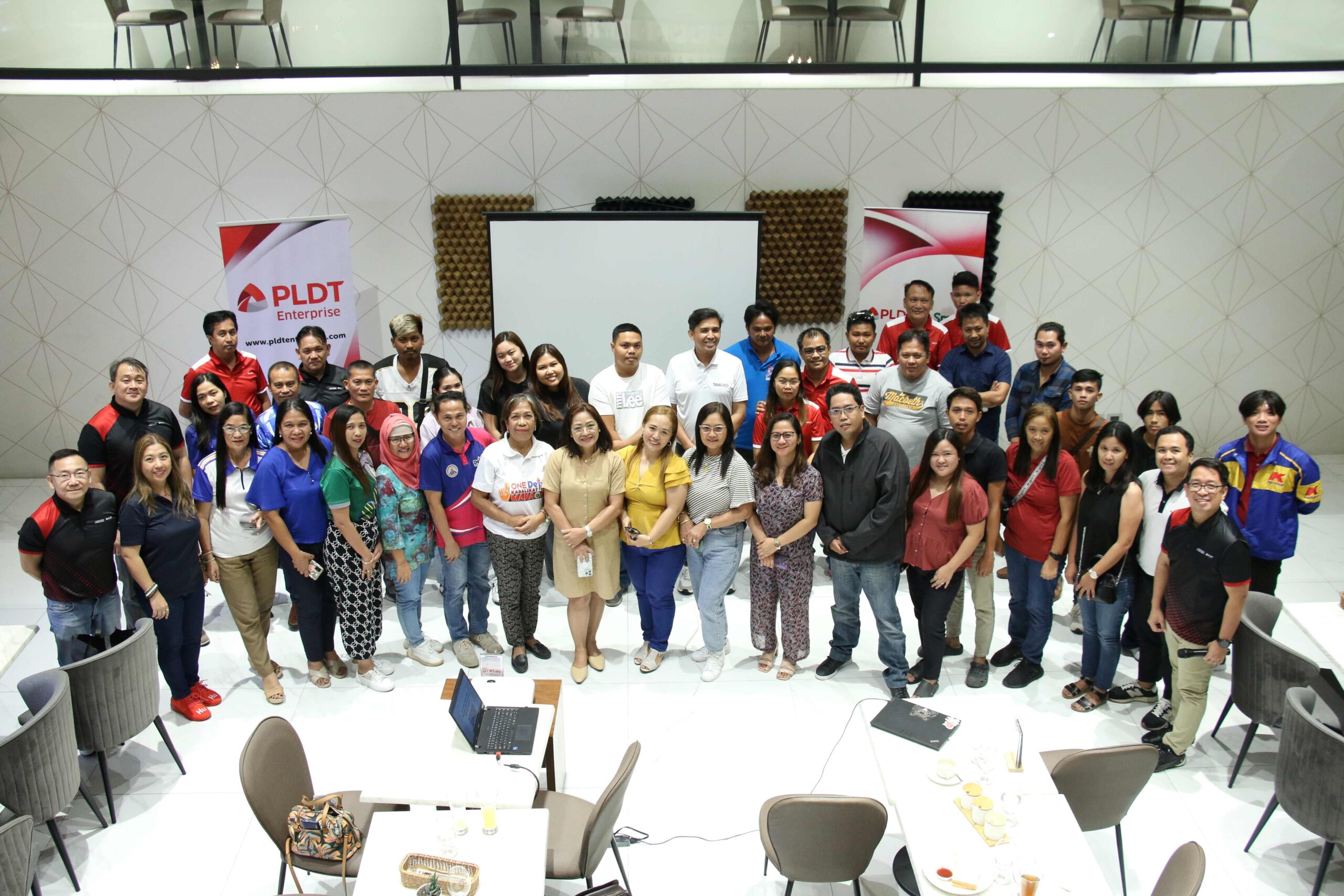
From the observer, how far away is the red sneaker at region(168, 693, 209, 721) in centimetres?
472

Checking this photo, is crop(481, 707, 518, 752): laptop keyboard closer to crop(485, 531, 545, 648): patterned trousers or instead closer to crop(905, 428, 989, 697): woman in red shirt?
crop(485, 531, 545, 648): patterned trousers

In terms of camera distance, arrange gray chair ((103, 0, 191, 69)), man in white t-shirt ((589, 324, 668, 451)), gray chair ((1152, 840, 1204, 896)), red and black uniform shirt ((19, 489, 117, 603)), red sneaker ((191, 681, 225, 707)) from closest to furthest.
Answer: gray chair ((1152, 840, 1204, 896)) → red and black uniform shirt ((19, 489, 117, 603)) → red sneaker ((191, 681, 225, 707)) → man in white t-shirt ((589, 324, 668, 451)) → gray chair ((103, 0, 191, 69))

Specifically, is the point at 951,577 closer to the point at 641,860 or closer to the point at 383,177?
the point at 641,860

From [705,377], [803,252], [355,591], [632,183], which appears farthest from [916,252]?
[355,591]

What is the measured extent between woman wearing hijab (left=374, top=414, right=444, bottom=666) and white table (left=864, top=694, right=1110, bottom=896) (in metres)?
→ 2.55

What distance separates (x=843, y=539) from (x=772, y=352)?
180cm

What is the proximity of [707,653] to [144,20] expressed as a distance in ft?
21.8

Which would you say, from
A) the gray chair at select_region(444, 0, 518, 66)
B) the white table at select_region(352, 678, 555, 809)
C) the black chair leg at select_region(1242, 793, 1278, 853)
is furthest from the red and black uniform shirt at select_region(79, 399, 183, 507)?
the black chair leg at select_region(1242, 793, 1278, 853)

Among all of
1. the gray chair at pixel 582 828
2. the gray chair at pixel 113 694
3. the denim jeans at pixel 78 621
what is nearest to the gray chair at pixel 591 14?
the denim jeans at pixel 78 621

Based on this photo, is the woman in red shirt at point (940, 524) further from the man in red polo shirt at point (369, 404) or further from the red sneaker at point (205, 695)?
the red sneaker at point (205, 695)

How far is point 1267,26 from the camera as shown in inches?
297

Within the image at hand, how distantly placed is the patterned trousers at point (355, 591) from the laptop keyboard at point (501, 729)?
1.42 metres

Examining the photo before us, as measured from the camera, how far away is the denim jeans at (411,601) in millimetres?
5031

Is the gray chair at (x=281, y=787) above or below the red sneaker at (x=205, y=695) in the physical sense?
above
